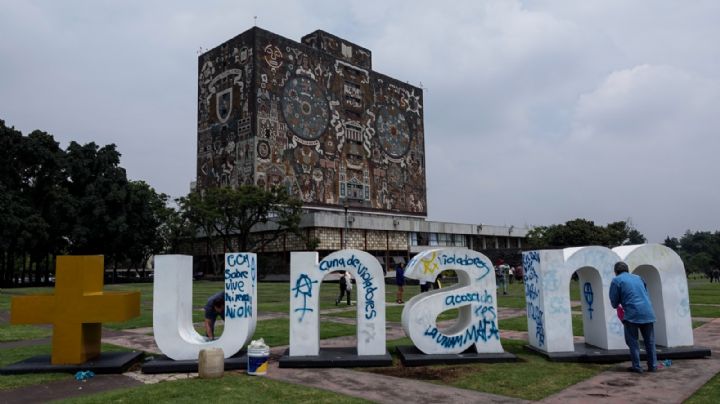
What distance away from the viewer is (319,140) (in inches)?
2224

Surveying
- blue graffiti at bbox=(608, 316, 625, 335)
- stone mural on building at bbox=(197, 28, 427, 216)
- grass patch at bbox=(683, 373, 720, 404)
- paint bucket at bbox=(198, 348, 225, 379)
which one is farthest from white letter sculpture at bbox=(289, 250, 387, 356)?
stone mural on building at bbox=(197, 28, 427, 216)

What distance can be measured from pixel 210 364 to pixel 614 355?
22.7ft

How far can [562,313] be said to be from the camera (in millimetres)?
9766

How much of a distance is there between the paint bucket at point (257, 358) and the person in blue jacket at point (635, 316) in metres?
5.80

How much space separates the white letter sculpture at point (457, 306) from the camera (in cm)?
964

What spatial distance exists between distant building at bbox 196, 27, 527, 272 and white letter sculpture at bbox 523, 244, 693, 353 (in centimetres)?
3874

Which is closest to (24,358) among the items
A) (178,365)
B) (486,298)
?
(178,365)

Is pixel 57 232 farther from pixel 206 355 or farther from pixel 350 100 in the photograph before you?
pixel 206 355

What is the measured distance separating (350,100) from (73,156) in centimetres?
3002

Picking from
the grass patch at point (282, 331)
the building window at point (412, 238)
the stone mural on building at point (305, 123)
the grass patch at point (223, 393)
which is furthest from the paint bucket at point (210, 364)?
the building window at point (412, 238)

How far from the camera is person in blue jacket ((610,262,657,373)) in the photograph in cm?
837

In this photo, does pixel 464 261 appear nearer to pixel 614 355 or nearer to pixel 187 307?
pixel 614 355

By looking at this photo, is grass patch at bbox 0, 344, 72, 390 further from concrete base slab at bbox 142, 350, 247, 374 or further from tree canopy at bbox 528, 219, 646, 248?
tree canopy at bbox 528, 219, 646, 248

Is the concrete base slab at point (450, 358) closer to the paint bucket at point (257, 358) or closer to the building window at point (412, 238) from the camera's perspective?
the paint bucket at point (257, 358)
